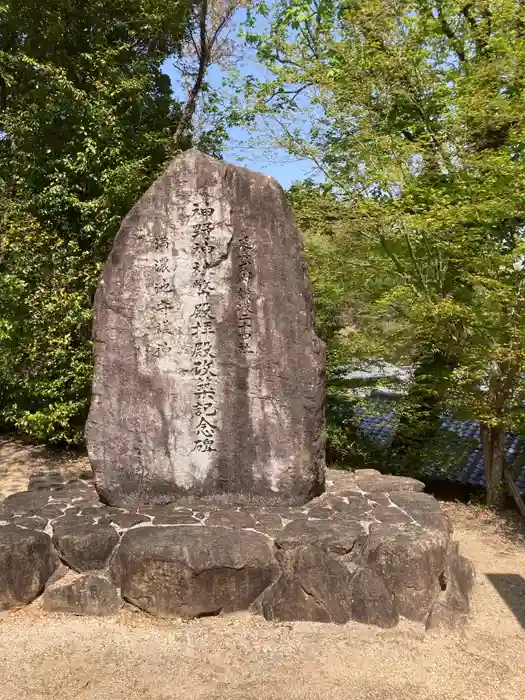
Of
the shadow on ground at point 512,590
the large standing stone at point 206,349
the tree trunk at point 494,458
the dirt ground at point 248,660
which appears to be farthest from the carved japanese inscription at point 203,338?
the tree trunk at point 494,458

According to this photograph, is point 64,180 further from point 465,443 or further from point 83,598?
point 465,443

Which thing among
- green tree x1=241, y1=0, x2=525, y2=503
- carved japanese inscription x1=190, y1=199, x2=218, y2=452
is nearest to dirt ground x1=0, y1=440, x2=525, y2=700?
carved japanese inscription x1=190, y1=199, x2=218, y2=452

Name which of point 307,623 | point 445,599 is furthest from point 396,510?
point 307,623

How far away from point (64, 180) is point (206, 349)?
217 inches

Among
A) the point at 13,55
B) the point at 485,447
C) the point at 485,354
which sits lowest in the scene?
the point at 485,447

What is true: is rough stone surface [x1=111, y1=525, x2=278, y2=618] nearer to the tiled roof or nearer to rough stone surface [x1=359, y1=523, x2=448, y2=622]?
rough stone surface [x1=359, y1=523, x2=448, y2=622]

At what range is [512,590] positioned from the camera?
5.28 m

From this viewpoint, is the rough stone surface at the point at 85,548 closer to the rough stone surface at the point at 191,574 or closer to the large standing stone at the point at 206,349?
the rough stone surface at the point at 191,574

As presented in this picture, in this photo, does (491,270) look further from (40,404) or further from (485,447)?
(40,404)

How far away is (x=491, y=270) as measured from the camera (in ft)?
22.8

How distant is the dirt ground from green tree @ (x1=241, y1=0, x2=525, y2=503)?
3475mm

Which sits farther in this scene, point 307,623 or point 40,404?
point 40,404

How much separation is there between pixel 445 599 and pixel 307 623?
1146 mm

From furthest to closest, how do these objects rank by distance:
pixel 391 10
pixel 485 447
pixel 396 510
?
1. pixel 391 10
2. pixel 485 447
3. pixel 396 510
